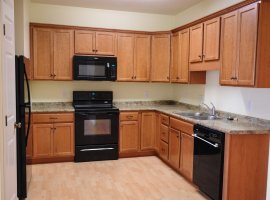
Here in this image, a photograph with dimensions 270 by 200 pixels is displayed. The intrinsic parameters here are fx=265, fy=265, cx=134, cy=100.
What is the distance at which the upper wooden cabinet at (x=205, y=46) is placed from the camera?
3.57 m

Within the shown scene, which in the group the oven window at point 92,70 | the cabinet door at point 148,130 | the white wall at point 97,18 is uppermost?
the white wall at point 97,18

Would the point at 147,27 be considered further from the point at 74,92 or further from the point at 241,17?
the point at 241,17

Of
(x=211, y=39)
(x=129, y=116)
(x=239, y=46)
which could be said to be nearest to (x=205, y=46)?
(x=211, y=39)

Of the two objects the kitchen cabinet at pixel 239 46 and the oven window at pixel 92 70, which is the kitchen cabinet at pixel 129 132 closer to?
the oven window at pixel 92 70

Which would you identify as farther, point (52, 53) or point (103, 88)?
point (103, 88)

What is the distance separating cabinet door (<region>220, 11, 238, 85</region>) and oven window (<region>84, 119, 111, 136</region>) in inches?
86.0

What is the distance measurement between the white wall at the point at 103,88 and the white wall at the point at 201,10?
4.58 feet

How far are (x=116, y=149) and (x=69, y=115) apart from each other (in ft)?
3.44

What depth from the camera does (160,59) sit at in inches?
203

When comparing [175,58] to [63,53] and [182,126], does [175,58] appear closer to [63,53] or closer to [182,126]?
[182,126]

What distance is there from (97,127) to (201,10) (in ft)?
8.96

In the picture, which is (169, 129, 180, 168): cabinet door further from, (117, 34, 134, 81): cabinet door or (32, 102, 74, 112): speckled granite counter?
(32, 102, 74, 112): speckled granite counter

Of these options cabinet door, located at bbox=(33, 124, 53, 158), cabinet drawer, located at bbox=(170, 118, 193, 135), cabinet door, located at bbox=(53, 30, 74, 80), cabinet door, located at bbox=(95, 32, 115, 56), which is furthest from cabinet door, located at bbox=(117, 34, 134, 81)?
cabinet door, located at bbox=(33, 124, 53, 158)

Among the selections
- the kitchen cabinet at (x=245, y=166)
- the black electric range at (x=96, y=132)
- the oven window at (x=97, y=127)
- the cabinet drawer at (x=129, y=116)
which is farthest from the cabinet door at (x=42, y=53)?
the kitchen cabinet at (x=245, y=166)
